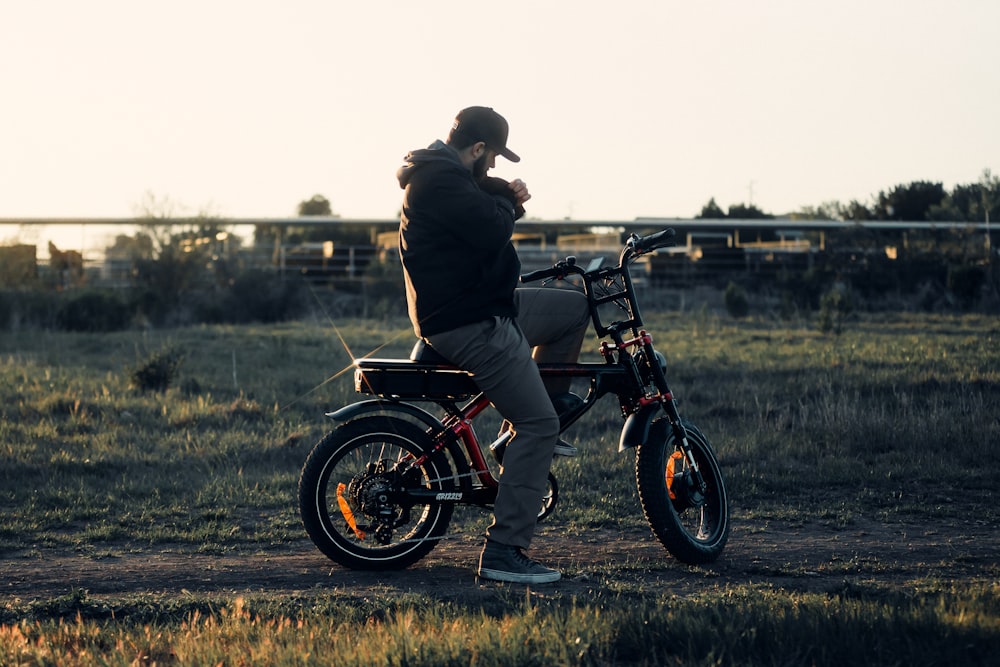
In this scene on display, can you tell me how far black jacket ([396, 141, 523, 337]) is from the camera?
16.4 feet

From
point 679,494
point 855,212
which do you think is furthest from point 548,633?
point 855,212

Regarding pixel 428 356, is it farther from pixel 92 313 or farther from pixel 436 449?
pixel 92 313

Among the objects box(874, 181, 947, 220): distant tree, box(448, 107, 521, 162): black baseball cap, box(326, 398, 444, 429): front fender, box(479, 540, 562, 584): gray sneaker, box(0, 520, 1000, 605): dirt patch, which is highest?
box(874, 181, 947, 220): distant tree

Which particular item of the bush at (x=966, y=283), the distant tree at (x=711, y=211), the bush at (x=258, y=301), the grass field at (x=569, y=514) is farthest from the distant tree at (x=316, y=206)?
the grass field at (x=569, y=514)

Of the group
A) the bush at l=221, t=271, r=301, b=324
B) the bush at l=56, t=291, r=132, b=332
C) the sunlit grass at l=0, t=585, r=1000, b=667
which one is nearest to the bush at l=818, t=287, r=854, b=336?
the bush at l=221, t=271, r=301, b=324

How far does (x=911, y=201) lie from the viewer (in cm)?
6228

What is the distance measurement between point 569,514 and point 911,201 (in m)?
60.4

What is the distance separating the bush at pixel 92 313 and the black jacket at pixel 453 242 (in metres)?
21.8

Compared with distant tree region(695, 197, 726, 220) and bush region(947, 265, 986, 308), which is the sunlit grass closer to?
bush region(947, 265, 986, 308)

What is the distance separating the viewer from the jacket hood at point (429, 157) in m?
5.05

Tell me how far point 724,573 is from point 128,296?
2480 centimetres

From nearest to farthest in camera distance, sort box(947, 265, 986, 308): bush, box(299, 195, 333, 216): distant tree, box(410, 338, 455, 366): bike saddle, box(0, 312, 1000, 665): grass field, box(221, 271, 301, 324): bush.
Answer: box(0, 312, 1000, 665): grass field < box(410, 338, 455, 366): bike saddle < box(947, 265, 986, 308): bush < box(221, 271, 301, 324): bush < box(299, 195, 333, 216): distant tree

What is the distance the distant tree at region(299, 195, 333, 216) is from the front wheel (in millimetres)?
72894

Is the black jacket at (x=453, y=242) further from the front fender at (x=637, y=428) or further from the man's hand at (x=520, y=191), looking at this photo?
the front fender at (x=637, y=428)
